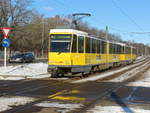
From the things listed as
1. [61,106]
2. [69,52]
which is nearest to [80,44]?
[69,52]

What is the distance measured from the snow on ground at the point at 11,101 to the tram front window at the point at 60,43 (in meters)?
8.54

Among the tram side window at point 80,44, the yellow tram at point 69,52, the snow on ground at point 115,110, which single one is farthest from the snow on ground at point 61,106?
the tram side window at point 80,44

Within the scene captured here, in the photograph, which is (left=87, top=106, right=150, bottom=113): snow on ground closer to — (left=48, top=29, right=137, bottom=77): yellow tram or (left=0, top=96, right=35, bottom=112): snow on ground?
(left=0, top=96, right=35, bottom=112): snow on ground

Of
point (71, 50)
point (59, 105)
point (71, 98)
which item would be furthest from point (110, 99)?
point (71, 50)

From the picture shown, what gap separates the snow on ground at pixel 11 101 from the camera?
8.33 meters

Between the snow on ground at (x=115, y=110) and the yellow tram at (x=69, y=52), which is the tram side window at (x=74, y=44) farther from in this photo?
the snow on ground at (x=115, y=110)

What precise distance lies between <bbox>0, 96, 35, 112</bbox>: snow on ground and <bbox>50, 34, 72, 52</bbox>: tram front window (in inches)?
336

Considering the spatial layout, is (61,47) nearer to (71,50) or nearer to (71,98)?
(71,50)

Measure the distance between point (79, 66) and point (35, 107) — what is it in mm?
10655

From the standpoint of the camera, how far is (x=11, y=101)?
9289 mm

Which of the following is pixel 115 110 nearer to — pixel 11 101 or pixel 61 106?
pixel 61 106

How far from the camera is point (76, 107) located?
8461mm

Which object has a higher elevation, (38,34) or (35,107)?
(38,34)

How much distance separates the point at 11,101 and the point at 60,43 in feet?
31.5
